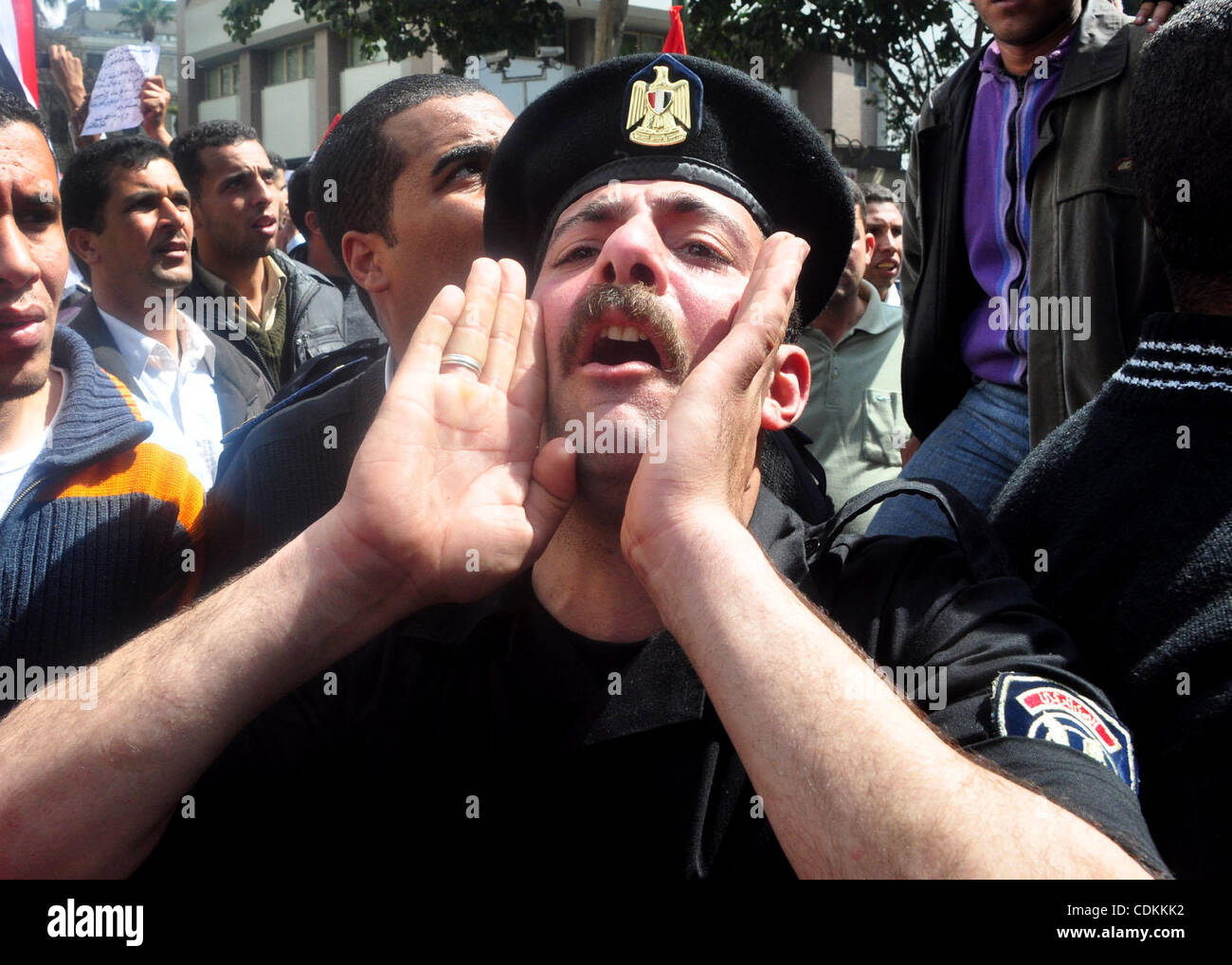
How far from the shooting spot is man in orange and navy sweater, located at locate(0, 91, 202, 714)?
212 cm

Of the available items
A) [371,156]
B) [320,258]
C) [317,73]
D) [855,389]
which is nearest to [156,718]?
[371,156]

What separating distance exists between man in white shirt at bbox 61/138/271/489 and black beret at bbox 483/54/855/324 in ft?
7.38

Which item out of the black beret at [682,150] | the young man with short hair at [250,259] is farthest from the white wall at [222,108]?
the black beret at [682,150]

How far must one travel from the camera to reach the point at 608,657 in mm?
1945

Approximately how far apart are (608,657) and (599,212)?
87 cm


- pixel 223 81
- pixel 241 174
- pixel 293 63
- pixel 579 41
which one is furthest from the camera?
pixel 223 81

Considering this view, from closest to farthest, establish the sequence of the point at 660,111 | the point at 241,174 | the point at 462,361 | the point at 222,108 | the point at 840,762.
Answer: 1. the point at 840,762
2. the point at 462,361
3. the point at 660,111
4. the point at 241,174
5. the point at 222,108

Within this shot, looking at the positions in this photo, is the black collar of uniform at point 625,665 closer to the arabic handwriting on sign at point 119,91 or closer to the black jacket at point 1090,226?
the black jacket at point 1090,226

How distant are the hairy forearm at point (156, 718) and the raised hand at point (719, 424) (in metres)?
0.47

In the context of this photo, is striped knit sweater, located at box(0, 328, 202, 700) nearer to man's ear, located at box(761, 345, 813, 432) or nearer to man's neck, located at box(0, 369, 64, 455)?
man's neck, located at box(0, 369, 64, 455)

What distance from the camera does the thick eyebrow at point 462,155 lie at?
3.21 m

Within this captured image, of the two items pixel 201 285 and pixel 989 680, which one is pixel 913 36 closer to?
pixel 201 285

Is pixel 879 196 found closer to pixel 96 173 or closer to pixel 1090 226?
pixel 1090 226

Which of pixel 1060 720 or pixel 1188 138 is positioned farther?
pixel 1188 138
